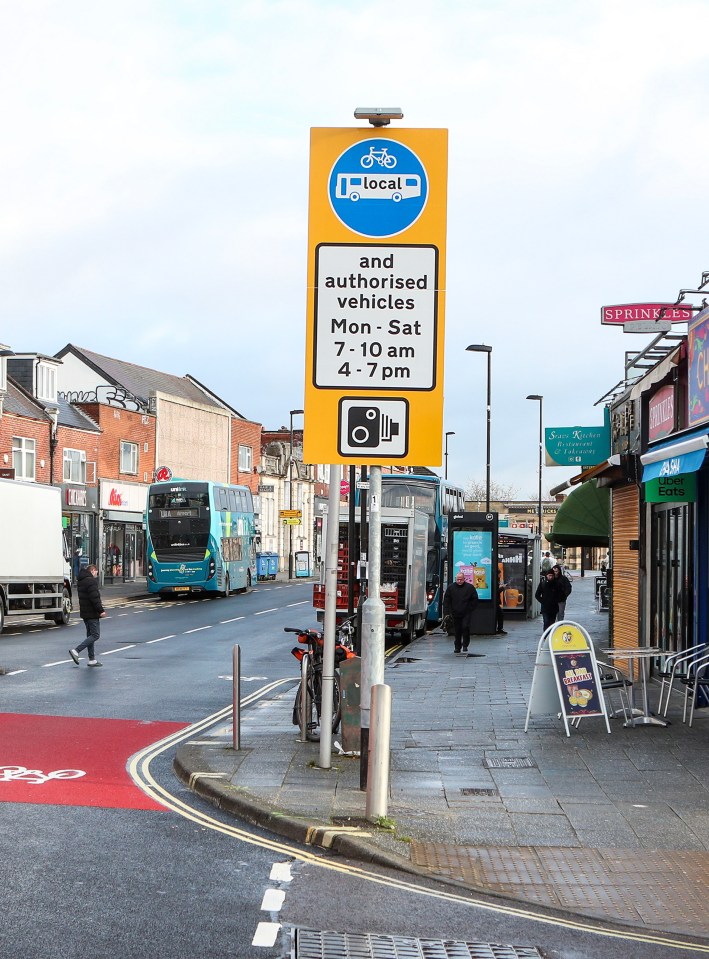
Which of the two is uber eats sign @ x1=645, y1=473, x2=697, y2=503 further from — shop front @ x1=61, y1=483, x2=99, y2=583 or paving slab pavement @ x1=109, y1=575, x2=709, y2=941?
shop front @ x1=61, y1=483, x2=99, y2=583

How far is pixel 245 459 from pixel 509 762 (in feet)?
208

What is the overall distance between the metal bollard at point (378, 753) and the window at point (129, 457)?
5023 cm

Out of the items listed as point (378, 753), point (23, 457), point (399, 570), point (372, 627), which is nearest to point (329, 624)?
point (372, 627)

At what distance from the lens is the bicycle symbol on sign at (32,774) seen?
10234 mm

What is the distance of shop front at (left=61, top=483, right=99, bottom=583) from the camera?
51.0m

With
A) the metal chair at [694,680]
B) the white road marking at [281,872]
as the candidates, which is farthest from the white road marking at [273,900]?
the metal chair at [694,680]

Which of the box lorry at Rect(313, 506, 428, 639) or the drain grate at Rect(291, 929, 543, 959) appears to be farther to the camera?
the box lorry at Rect(313, 506, 428, 639)

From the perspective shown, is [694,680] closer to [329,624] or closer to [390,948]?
[329,624]

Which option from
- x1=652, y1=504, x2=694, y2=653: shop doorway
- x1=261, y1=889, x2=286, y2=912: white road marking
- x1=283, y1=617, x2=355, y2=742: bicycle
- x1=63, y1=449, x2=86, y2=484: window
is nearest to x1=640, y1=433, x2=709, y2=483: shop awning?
x1=652, y1=504, x2=694, y2=653: shop doorway

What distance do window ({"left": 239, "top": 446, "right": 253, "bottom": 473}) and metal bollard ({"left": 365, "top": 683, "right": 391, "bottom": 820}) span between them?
214ft

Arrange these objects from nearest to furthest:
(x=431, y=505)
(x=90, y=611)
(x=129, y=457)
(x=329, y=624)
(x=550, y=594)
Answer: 1. (x=329, y=624)
2. (x=90, y=611)
3. (x=550, y=594)
4. (x=431, y=505)
5. (x=129, y=457)

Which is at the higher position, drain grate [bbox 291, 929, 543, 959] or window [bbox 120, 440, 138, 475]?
window [bbox 120, 440, 138, 475]

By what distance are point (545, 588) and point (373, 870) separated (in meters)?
20.5

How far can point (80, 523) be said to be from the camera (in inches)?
2084
